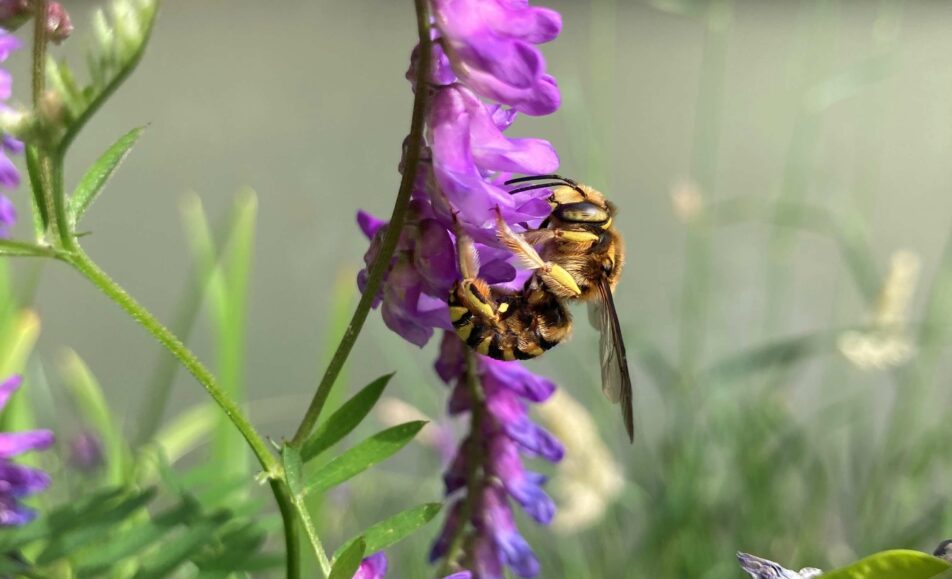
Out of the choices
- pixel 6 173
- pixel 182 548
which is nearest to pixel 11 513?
pixel 182 548

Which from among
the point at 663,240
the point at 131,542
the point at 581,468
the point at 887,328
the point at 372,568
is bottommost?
the point at 663,240

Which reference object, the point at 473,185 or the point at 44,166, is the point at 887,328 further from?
the point at 44,166

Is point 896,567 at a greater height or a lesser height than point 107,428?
greater

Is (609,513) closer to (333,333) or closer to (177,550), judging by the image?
(333,333)

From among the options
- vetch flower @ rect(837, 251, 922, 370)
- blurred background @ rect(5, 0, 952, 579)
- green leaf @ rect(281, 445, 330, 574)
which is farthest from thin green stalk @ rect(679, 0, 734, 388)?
green leaf @ rect(281, 445, 330, 574)

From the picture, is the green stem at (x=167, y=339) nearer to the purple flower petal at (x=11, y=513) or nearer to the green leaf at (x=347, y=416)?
the green leaf at (x=347, y=416)

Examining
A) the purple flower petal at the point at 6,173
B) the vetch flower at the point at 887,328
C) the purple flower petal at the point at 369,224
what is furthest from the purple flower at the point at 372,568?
the vetch flower at the point at 887,328

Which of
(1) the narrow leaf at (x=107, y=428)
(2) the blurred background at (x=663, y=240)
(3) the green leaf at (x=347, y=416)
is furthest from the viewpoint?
(2) the blurred background at (x=663, y=240)
